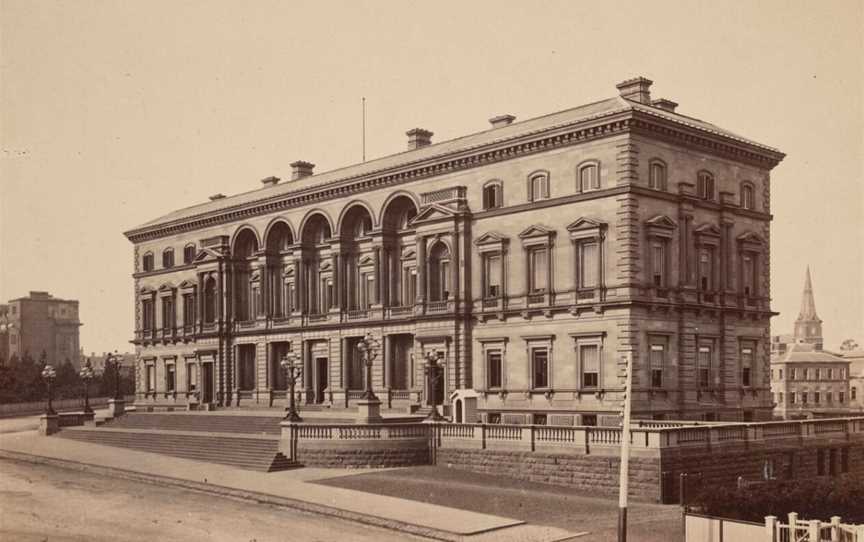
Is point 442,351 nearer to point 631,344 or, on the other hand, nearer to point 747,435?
point 631,344

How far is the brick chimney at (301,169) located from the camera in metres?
69.6

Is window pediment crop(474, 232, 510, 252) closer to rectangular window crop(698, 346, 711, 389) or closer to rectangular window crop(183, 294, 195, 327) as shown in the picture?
rectangular window crop(698, 346, 711, 389)

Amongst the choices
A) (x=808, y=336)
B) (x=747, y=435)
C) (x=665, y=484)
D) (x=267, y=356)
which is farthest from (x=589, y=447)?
(x=808, y=336)

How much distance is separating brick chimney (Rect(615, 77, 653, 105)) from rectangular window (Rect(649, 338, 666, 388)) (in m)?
11.6

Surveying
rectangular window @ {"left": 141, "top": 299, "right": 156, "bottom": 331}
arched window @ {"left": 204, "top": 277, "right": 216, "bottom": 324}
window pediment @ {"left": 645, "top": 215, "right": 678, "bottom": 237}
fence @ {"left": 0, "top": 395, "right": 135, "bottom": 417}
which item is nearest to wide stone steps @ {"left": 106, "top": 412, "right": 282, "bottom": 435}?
arched window @ {"left": 204, "top": 277, "right": 216, "bottom": 324}

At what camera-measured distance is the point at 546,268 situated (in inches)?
1848

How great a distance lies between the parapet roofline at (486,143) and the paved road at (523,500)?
1726 cm

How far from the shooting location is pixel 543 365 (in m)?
46.9

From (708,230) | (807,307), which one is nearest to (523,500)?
(708,230)

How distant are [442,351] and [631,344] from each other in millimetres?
11489

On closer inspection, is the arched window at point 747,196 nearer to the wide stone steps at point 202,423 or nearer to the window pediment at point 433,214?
the window pediment at point 433,214

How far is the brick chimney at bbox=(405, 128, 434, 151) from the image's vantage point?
59.4m

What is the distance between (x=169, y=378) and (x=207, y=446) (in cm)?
2999

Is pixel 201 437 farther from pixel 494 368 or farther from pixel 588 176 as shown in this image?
pixel 588 176
